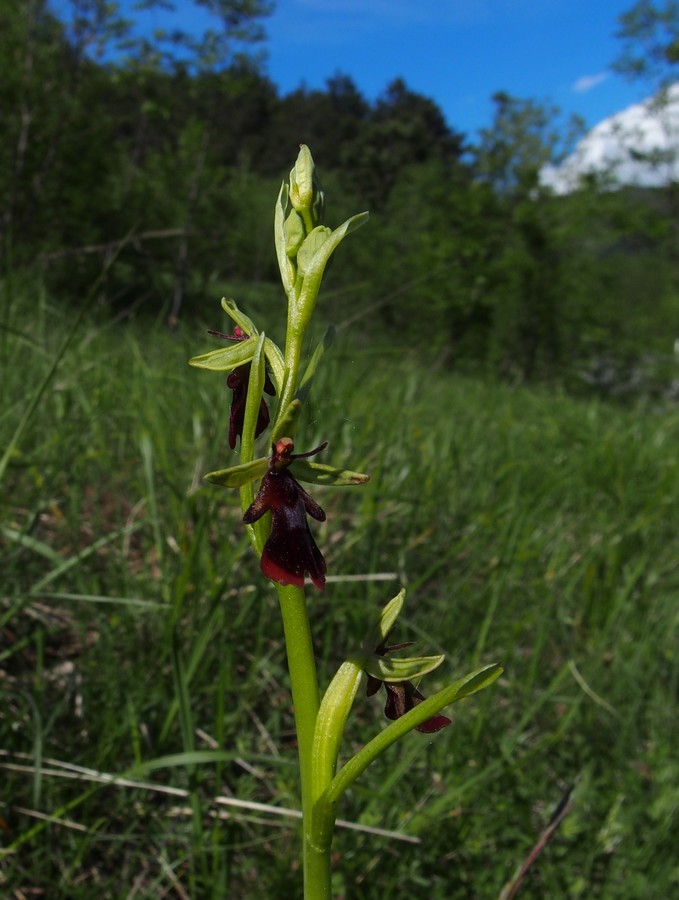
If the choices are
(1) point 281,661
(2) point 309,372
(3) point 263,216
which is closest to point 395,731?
(2) point 309,372

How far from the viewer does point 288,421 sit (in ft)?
2.70

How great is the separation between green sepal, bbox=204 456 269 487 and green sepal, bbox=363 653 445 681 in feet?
0.75

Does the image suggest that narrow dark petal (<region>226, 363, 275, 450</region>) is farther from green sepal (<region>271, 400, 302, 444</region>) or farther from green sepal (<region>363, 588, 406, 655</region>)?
green sepal (<region>363, 588, 406, 655</region>)

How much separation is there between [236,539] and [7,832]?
2.83 ft

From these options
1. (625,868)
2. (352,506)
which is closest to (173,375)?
(352,506)

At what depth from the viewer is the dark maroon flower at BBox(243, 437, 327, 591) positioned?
0.77 meters

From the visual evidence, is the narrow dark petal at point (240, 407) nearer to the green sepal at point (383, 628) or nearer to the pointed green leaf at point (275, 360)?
the pointed green leaf at point (275, 360)

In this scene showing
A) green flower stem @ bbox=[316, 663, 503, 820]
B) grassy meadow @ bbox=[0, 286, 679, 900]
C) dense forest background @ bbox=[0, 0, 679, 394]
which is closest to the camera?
green flower stem @ bbox=[316, 663, 503, 820]

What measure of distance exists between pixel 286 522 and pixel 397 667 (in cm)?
20

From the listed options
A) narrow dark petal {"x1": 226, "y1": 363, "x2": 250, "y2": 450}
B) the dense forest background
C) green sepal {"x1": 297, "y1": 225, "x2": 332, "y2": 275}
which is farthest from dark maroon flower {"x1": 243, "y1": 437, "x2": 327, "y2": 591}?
the dense forest background

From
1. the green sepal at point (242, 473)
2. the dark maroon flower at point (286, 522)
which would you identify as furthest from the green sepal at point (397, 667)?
the green sepal at point (242, 473)

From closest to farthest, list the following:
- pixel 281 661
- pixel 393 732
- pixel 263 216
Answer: pixel 393 732 → pixel 281 661 → pixel 263 216

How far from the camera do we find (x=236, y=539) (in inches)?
81.4

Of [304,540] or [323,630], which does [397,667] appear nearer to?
[304,540]
